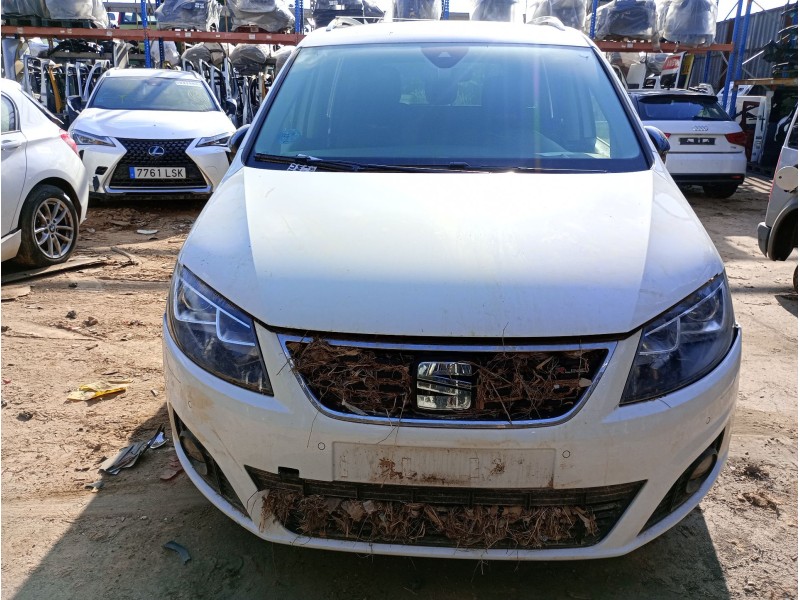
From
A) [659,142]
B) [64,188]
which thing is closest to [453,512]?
[659,142]

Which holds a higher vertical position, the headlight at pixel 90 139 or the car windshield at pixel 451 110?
the car windshield at pixel 451 110

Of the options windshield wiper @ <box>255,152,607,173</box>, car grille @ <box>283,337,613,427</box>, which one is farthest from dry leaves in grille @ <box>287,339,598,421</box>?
windshield wiper @ <box>255,152,607,173</box>

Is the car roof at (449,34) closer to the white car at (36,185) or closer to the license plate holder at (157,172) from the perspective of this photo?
the white car at (36,185)

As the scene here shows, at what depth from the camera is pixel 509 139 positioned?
2.89 m

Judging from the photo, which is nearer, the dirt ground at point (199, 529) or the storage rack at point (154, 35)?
the dirt ground at point (199, 529)

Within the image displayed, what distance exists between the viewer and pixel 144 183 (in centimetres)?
802

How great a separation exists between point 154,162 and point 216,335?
658cm

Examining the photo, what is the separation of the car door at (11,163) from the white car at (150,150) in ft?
7.90

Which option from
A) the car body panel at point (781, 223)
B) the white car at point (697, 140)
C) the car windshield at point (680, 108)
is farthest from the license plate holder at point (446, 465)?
the car windshield at point (680, 108)

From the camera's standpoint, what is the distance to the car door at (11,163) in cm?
518

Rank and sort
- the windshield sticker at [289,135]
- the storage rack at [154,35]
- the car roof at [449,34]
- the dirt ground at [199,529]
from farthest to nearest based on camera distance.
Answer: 1. the storage rack at [154,35]
2. the car roof at [449,34]
3. the windshield sticker at [289,135]
4. the dirt ground at [199,529]

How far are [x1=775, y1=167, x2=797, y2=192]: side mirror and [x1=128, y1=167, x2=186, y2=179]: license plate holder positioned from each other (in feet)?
19.7

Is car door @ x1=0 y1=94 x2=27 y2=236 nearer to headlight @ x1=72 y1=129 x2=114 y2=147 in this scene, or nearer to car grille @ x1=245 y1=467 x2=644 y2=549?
headlight @ x1=72 y1=129 x2=114 y2=147

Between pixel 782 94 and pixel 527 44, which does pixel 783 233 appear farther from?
pixel 782 94
